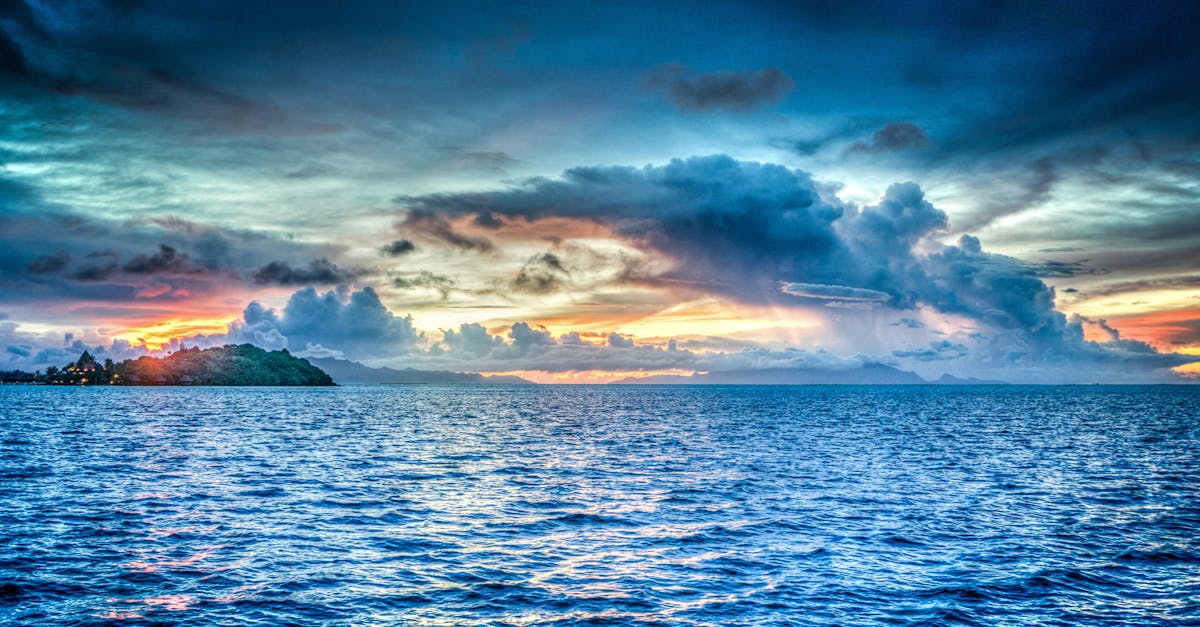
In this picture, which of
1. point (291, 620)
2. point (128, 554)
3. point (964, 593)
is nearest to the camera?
point (291, 620)

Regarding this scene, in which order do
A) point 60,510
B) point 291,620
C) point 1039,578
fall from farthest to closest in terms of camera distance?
1. point 60,510
2. point 1039,578
3. point 291,620

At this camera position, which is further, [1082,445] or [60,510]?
[1082,445]

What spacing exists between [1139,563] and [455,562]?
26892 mm

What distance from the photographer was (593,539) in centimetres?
3055

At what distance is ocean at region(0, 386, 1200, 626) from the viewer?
21.8 m

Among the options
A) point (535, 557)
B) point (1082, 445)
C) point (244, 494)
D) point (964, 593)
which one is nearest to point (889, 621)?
point (964, 593)

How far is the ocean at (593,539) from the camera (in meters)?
21.8

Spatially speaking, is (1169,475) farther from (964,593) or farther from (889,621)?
(889,621)

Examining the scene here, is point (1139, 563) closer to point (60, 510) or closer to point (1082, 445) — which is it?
point (60, 510)

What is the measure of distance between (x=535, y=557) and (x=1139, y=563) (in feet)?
78.5

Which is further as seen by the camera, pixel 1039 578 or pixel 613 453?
pixel 613 453

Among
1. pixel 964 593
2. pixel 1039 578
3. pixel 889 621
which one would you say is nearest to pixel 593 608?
pixel 889 621

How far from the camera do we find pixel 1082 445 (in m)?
78.4

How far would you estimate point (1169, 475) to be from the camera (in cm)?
5372
